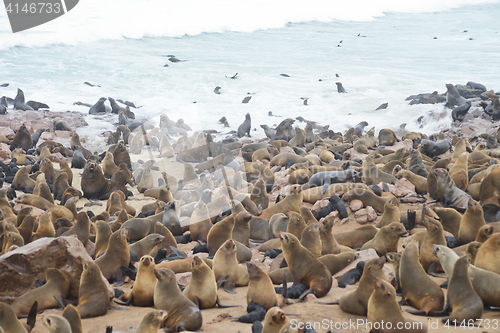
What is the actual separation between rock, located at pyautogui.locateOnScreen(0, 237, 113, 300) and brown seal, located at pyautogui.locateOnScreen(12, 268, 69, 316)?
0.44ft

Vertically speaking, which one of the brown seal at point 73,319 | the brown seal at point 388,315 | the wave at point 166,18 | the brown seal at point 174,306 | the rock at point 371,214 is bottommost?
the rock at point 371,214

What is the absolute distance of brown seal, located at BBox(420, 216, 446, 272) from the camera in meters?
4.77

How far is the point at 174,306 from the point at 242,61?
101 feet

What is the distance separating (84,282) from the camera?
4168 mm

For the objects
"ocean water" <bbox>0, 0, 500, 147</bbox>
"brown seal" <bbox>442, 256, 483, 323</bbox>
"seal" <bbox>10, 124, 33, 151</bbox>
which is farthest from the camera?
"ocean water" <bbox>0, 0, 500, 147</bbox>

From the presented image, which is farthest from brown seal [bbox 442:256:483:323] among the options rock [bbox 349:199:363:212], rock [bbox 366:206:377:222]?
rock [bbox 349:199:363:212]

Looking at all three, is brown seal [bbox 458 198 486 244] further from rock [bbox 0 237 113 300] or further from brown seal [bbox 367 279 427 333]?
rock [bbox 0 237 113 300]

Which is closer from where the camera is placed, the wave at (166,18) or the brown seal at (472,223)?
the brown seal at (472,223)

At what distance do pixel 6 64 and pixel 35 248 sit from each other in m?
27.1

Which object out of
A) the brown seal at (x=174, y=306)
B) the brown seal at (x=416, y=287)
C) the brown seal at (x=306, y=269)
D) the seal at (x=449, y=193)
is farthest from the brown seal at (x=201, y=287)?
the seal at (x=449, y=193)

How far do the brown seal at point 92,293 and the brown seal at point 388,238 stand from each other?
10.9 feet

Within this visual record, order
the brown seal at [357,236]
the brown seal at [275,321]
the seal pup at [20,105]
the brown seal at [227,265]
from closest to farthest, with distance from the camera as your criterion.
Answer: the brown seal at [275,321] < the brown seal at [227,265] < the brown seal at [357,236] < the seal pup at [20,105]

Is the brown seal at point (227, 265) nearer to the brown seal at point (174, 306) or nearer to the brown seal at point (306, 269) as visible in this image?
the brown seal at point (306, 269)

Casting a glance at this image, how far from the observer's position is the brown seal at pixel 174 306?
374 centimetres
